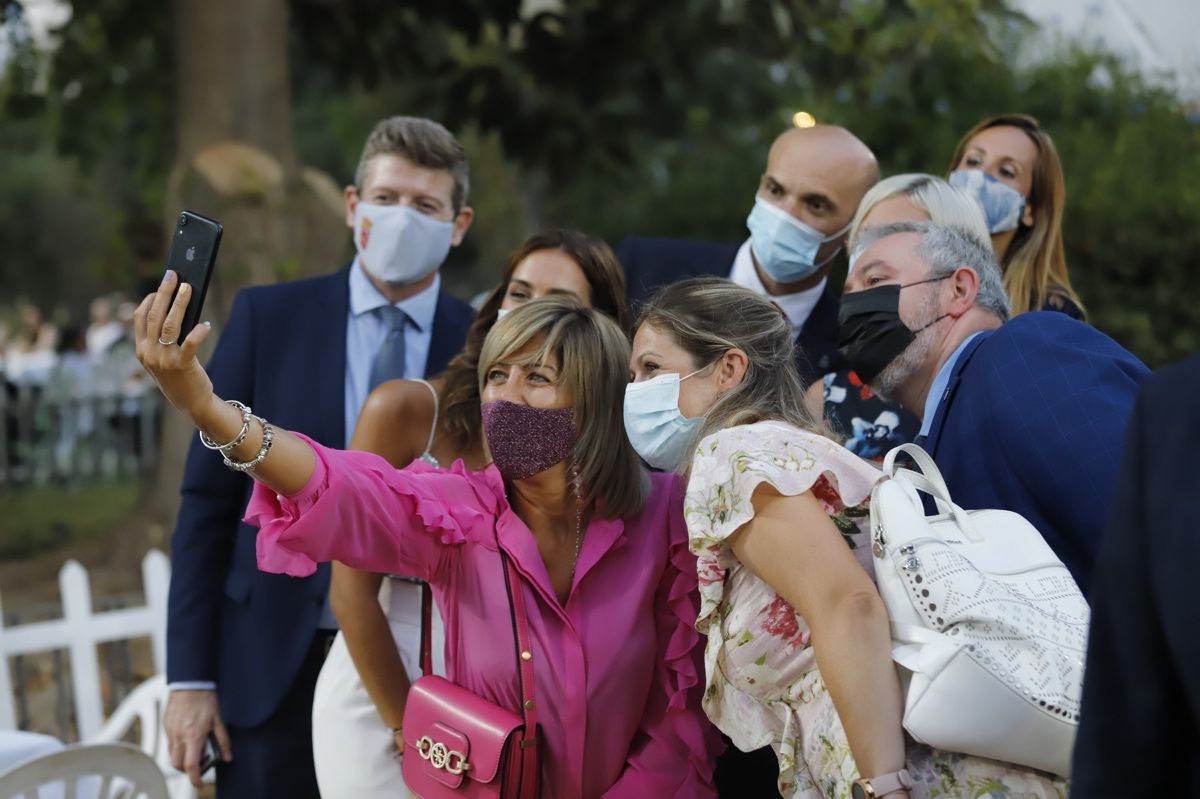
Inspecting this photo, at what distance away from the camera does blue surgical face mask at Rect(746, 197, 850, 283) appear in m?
3.51

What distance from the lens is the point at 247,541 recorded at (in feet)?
10.7

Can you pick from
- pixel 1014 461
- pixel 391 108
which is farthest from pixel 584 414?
pixel 391 108

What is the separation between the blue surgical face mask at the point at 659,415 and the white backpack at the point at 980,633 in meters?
0.56

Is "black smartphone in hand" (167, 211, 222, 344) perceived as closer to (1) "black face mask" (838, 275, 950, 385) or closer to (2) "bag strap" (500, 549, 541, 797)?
(2) "bag strap" (500, 549, 541, 797)

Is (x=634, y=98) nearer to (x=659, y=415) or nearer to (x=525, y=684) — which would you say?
(x=659, y=415)

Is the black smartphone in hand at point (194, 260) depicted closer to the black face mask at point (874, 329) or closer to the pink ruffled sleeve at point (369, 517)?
the pink ruffled sleeve at point (369, 517)

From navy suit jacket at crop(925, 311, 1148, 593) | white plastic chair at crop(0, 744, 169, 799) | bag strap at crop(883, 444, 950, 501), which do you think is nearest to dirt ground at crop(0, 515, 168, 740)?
white plastic chair at crop(0, 744, 169, 799)

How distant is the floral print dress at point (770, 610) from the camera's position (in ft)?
6.81

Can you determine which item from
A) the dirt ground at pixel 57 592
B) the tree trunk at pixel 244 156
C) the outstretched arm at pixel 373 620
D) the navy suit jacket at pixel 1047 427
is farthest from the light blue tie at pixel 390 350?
the dirt ground at pixel 57 592

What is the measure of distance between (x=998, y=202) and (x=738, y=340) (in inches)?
63.0

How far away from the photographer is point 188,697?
3.26m

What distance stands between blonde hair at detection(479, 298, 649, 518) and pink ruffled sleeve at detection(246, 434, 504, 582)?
0.20m

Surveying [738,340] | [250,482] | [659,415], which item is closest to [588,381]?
[659,415]

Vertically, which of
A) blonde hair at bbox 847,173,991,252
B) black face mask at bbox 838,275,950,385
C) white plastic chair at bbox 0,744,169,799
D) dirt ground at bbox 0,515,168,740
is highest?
blonde hair at bbox 847,173,991,252
